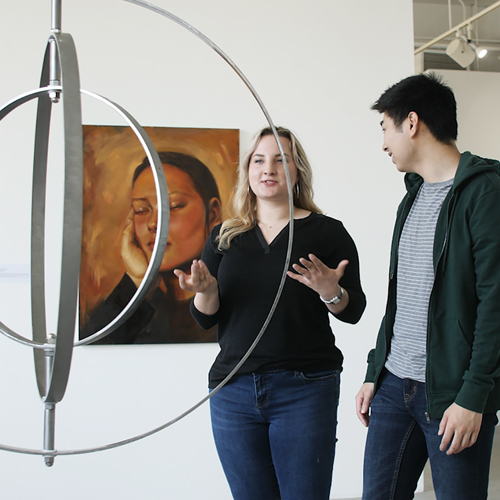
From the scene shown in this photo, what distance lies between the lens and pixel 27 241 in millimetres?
2471

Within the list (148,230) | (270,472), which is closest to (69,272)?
(270,472)

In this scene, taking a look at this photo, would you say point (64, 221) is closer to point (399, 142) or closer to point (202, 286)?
point (202, 286)

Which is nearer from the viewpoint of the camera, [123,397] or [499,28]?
[123,397]

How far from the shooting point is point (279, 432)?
129cm

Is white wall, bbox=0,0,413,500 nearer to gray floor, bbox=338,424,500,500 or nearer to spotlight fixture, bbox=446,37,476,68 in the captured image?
gray floor, bbox=338,424,500,500

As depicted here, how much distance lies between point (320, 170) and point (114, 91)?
3.53ft

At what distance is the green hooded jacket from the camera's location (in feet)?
3.81

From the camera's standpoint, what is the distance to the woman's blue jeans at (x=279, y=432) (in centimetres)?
128

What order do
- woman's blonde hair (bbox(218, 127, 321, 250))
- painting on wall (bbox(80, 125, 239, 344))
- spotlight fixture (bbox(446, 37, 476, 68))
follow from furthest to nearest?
spotlight fixture (bbox(446, 37, 476, 68)), painting on wall (bbox(80, 125, 239, 344)), woman's blonde hair (bbox(218, 127, 321, 250))

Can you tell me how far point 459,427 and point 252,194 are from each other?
0.78m

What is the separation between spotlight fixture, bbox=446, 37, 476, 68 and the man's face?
2818mm

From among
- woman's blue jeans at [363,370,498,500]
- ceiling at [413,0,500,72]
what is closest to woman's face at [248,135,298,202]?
woman's blue jeans at [363,370,498,500]

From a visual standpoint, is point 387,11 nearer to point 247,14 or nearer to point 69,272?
point 247,14

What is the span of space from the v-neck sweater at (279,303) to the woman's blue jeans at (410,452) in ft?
0.55
